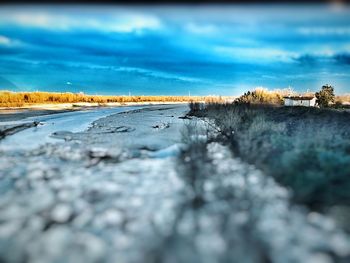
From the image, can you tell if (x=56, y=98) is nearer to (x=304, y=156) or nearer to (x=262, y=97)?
(x=262, y=97)

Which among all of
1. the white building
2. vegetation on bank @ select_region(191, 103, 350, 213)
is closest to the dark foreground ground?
vegetation on bank @ select_region(191, 103, 350, 213)

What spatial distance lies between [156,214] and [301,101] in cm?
913

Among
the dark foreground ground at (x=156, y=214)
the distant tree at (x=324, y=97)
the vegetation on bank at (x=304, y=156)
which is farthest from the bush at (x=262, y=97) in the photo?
the dark foreground ground at (x=156, y=214)

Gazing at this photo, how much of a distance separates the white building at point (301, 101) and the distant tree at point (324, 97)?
6.2 inches

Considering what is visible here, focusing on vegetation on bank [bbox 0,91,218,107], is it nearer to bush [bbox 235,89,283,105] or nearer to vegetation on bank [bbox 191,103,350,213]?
bush [bbox 235,89,283,105]

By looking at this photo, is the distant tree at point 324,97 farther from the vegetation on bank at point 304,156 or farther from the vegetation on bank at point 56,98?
the vegetation on bank at point 56,98

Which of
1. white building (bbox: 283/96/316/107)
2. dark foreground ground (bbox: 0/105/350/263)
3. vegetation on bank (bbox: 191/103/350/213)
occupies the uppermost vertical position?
white building (bbox: 283/96/316/107)

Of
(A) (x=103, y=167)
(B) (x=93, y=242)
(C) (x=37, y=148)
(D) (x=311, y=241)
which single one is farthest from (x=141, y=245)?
(C) (x=37, y=148)

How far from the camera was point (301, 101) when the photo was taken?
11414mm

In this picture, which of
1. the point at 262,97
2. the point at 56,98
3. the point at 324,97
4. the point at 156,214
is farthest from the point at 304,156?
the point at 56,98

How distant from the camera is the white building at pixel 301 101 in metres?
11.3

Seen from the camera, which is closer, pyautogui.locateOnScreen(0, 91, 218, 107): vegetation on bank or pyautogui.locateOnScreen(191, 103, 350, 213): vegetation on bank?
pyautogui.locateOnScreen(191, 103, 350, 213): vegetation on bank

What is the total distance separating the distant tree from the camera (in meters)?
10.7

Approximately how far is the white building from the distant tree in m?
0.16
